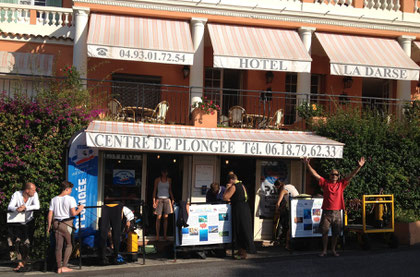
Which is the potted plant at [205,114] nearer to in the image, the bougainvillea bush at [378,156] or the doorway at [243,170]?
the doorway at [243,170]

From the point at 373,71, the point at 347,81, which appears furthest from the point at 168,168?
the point at 347,81

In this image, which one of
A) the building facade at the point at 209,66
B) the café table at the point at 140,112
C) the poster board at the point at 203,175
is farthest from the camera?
the café table at the point at 140,112

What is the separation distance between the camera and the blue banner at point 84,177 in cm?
1054

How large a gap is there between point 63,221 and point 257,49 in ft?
23.9

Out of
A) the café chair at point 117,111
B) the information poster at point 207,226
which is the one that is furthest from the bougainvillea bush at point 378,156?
the café chair at point 117,111

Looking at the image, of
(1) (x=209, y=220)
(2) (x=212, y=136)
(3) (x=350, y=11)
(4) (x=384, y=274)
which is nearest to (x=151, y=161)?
(2) (x=212, y=136)

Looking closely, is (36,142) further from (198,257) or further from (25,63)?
(25,63)

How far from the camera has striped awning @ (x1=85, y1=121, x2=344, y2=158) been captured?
1067 centimetres

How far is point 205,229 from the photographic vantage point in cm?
1032

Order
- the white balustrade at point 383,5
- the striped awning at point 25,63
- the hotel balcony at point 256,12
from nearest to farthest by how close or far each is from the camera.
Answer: the striped awning at point 25,63
the hotel balcony at point 256,12
the white balustrade at point 383,5

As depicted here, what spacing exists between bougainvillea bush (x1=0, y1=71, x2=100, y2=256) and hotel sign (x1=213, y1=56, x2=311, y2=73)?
4186 millimetres

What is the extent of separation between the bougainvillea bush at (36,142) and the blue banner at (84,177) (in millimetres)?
258

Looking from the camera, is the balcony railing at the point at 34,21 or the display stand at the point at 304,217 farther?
the balcony railing at the point at 34,21

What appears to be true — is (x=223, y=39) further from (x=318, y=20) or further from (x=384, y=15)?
(x=384, y=15)
